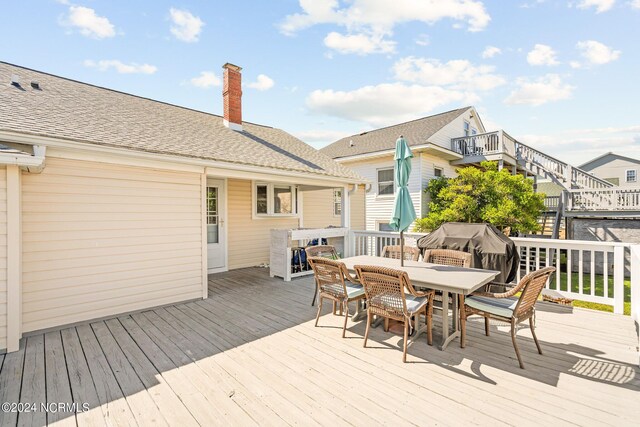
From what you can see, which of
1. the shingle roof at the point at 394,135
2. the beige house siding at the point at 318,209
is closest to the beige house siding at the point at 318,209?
the beige house siding at the point at 318,209

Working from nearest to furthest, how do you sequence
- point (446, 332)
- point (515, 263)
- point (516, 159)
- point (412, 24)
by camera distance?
point (446, 332)
point (515, 263)
point (412, 24)
point (516, 159)

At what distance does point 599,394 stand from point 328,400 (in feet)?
7.76

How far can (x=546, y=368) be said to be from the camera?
2.97m

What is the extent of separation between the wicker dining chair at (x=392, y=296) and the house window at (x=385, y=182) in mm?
10175

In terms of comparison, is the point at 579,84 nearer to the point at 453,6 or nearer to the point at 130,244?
the point at 453,6

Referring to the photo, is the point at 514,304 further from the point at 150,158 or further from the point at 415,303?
the point at 150,158

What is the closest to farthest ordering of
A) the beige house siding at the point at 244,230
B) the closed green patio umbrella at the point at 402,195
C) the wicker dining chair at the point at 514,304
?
the wicker dining chair at the point at 514,304, the closed green patio umbrella at the point at 402,195, the beige house siding at the point at 244,230

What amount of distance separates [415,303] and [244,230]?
5.99 m

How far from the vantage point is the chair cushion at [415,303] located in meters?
3.32

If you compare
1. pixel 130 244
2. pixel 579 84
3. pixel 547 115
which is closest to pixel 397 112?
pixel 547 115

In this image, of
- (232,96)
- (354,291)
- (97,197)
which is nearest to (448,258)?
(354,291)

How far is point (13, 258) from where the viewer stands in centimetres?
347

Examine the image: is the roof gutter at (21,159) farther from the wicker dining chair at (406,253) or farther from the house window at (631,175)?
the house window at (631,175)

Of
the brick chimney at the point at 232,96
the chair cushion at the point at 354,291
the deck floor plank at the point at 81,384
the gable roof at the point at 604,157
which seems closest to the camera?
the deck floor plank at the point at 81,384
